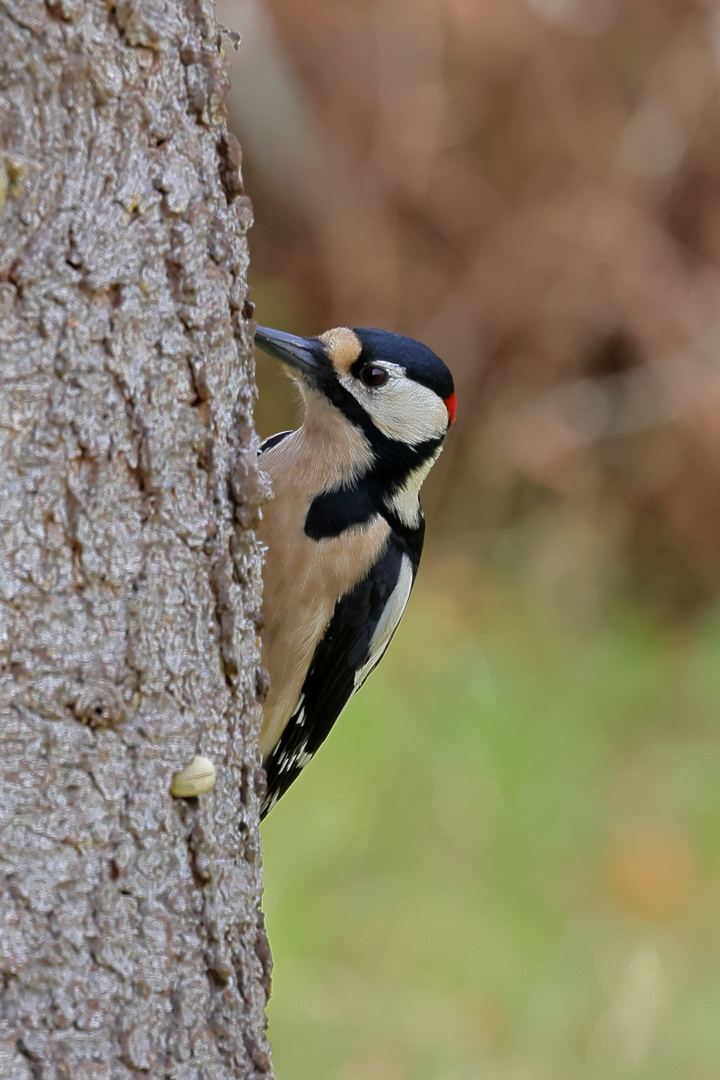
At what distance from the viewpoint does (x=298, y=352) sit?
7.47ft

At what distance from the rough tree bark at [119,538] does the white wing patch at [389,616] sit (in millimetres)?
1037

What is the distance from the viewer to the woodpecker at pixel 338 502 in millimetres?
2303

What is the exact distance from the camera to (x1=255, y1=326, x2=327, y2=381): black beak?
2240mm

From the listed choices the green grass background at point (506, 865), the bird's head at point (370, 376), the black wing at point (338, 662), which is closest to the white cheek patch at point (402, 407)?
the bird's head at point (370, 376)

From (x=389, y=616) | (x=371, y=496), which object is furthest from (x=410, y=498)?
(x=389, y=616)

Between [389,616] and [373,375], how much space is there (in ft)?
1.75

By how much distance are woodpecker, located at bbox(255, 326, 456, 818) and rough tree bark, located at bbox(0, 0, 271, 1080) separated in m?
0.82

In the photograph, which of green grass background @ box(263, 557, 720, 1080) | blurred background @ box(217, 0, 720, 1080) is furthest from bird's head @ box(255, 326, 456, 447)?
blurred background @ box(217, 0, 720, 1080)

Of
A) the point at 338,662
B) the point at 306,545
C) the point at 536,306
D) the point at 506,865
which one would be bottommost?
the point at 506,865

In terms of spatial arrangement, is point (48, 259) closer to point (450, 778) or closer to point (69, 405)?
point (69, 405)

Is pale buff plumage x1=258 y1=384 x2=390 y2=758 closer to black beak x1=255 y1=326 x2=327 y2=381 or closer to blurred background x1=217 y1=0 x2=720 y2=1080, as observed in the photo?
black beak x1=255 y1=326 x2=327 y2=381

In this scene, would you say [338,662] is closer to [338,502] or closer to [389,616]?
[389,616]

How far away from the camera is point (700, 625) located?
5.55 m

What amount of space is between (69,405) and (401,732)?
326 cm
